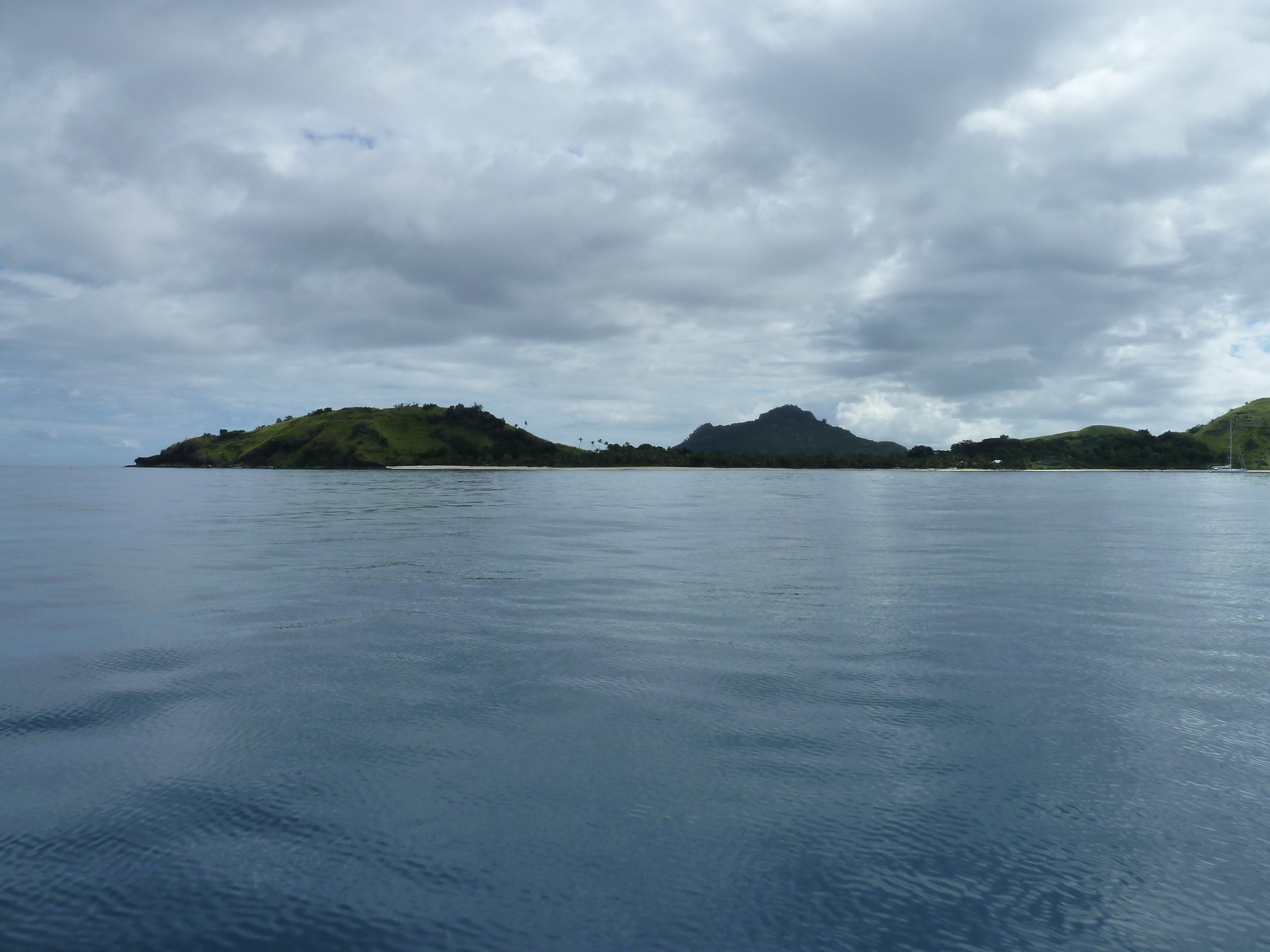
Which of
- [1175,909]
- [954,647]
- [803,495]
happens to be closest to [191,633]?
[954,647]

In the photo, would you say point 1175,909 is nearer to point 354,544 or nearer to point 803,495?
point 354,544

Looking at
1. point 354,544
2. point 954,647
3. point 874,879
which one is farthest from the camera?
point 354,544

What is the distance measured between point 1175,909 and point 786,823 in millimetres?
4156

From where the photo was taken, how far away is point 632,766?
11.3 metres

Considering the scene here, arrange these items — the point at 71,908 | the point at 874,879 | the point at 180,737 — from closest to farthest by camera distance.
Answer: the point at 71,908 → the point at 874,879 → the point at 180,737

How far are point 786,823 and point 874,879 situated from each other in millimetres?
1370

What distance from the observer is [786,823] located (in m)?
9.49

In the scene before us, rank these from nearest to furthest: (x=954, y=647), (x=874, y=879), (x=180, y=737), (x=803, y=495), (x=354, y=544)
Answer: (x=874, y=879), (x=180, y=737), (x=954, y=647), (x=354, y=544), (x=803, y=495)

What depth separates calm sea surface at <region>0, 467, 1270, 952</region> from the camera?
7781mm

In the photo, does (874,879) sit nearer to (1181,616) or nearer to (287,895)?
(287,895)

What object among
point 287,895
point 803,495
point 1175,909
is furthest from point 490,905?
point 803,495

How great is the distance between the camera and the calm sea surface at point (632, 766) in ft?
25.5

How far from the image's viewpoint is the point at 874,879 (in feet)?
27.4

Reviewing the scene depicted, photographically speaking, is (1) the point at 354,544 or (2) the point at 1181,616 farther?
(1) the point at 354,544
